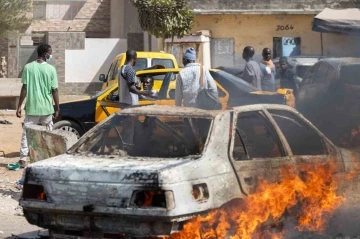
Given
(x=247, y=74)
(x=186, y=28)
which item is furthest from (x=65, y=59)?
(x=247, y=74)

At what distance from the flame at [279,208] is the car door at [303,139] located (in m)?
0.10

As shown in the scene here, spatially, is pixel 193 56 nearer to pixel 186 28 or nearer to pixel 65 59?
pixel 186 28

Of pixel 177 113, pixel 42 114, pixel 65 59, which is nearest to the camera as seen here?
pixel 177 113

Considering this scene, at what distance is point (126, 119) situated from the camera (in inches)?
300

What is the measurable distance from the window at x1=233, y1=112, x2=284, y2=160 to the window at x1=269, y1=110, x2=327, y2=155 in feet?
0.58

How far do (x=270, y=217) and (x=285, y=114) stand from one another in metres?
1.28

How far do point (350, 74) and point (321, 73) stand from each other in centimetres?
122

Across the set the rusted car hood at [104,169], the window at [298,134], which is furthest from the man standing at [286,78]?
the rusted car hood at [104,169]

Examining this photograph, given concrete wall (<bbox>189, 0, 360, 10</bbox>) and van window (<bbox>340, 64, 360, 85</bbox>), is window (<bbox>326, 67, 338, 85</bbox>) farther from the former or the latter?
concrete wall (<bbox>189, 0, 360, 10</bbox>)

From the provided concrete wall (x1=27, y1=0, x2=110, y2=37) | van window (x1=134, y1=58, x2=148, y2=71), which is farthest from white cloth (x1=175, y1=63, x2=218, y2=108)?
concrete wall (x1=27, y1=0, x2=110, y2=37)

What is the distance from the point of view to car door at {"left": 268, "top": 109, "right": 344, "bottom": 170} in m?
7.58

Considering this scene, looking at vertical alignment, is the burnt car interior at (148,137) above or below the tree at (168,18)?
below

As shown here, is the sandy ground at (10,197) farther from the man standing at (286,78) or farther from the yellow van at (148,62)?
the man standing at (286,78)

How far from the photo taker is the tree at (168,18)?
2739 cm
